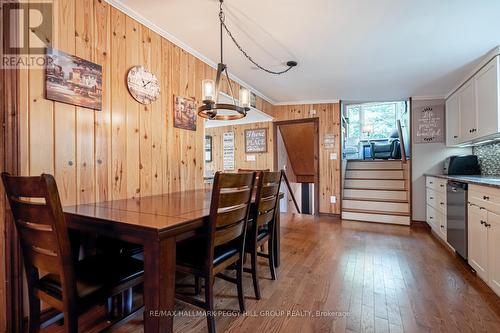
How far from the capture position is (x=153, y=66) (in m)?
Result: 2.30

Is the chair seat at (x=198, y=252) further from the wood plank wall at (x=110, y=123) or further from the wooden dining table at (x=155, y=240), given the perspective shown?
the wood plank wall at (x=110, y=123)

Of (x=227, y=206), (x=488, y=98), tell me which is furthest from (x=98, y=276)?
(x=488, y=98)

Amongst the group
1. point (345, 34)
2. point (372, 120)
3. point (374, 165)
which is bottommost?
point (374, 165)

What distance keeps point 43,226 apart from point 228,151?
4.69 meters

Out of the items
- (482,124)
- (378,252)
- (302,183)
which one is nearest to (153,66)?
(378,252)

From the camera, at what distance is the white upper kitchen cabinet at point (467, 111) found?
3057 mm

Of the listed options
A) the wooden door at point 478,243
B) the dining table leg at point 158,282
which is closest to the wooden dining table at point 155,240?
the dining table leg at point 158,282

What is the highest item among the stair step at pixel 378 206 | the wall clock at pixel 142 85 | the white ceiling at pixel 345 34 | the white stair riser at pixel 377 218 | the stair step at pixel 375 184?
the white ceiling at pixel 345 34

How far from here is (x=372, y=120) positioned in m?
7.82

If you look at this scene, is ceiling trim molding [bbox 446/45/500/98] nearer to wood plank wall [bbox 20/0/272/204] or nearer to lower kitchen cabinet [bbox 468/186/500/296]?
lower kitchen cabinet [bbox 468/186/500/296]

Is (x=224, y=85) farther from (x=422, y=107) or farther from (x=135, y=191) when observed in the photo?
(x=422, y=107)

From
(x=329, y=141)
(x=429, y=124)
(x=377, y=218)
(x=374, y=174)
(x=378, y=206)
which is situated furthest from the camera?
(x=374, y=174)

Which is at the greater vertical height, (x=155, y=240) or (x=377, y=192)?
(x=155, y=240)

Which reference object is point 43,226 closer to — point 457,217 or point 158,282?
point 158,282
